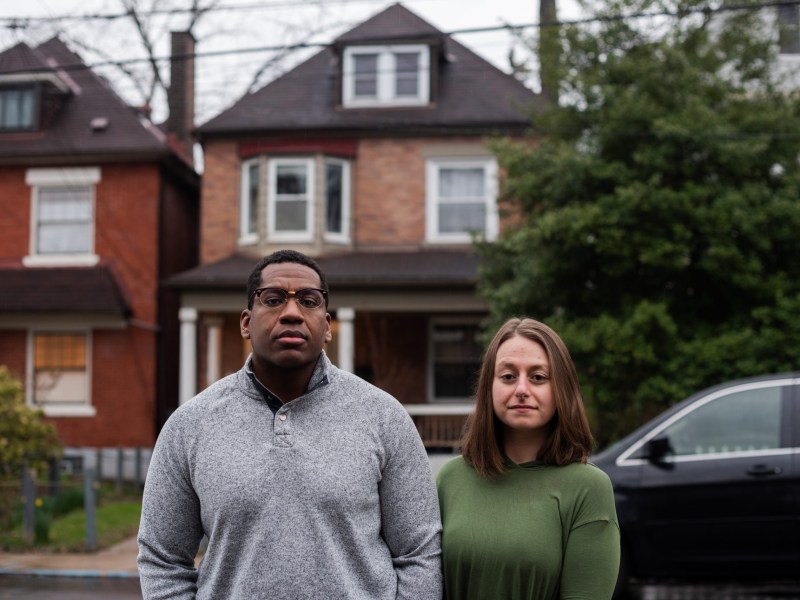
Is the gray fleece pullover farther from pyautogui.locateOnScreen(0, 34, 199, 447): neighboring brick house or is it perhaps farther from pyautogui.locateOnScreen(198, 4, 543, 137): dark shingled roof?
pyautogui.locateOnScreen(0, 34, 199, 447): neighboring brick house

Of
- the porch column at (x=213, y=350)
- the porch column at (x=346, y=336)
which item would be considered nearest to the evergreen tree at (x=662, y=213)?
the porch column at (x=346, y=336)

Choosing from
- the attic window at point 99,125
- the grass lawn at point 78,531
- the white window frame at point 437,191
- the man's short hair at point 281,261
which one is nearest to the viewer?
the man's short hair at point 281,261

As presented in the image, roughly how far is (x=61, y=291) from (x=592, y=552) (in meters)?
18.1

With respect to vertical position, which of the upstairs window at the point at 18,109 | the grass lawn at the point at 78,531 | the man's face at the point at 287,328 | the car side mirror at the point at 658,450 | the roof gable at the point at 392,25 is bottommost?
the grass lawn at the point at 78,531

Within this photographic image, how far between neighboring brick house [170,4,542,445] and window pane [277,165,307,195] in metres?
0.02

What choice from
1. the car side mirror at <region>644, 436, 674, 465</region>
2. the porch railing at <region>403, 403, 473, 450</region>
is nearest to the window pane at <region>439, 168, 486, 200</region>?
the porch railing at <region>403, 403, 473, 450</region>

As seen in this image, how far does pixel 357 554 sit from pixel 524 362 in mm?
758

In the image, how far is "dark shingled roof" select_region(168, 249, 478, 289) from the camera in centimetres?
1809

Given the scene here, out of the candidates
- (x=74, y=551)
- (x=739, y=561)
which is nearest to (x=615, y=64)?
(x=739, y=561)

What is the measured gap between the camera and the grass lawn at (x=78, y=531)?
1127 cm

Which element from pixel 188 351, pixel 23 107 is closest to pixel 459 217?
pixel 188 351

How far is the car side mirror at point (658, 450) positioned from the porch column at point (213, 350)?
13.1 metres

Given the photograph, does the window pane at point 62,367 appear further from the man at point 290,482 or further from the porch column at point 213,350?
the man at point 290,482

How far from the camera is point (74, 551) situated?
11.1m
